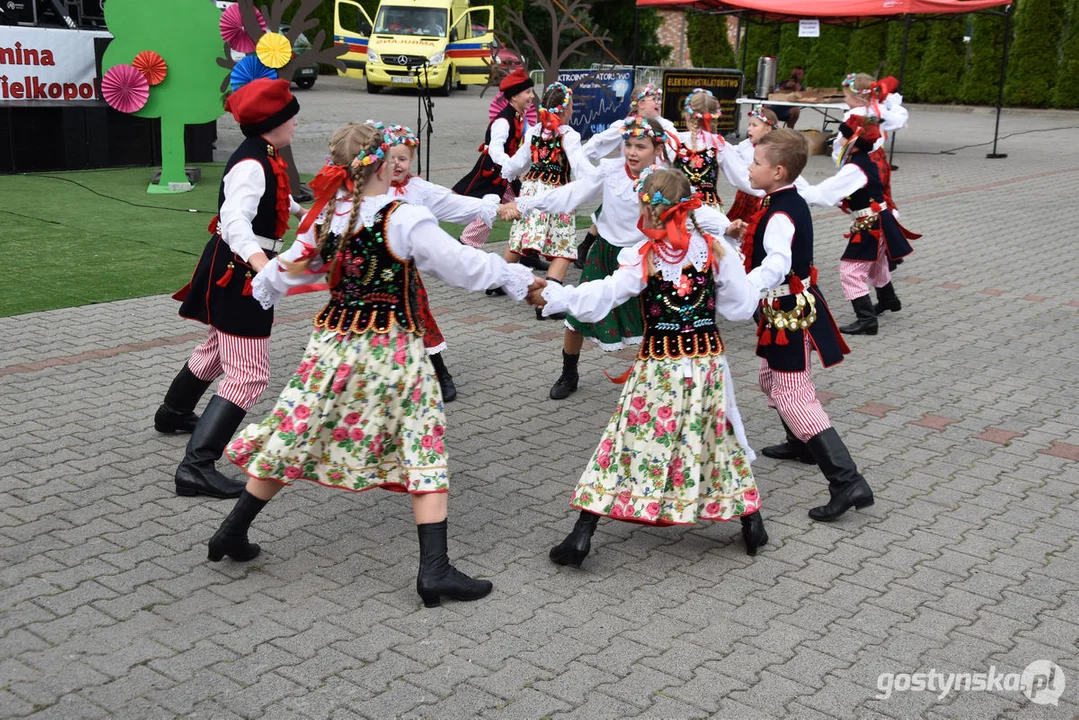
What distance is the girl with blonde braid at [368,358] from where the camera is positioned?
3.90m

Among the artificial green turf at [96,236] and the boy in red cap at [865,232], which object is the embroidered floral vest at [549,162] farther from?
the artificial green turf at [96,236]

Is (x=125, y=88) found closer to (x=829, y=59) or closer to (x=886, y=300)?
(x=886, y=300)

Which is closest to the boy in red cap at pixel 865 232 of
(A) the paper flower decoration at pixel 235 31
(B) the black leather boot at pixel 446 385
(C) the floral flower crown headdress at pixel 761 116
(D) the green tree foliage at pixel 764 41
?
(C) the floral flower crown headdress at pixel 761 116

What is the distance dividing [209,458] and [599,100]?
12.8 meters

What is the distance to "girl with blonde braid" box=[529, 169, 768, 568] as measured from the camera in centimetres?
418

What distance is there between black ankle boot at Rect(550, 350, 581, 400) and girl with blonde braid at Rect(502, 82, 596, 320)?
1.23 m

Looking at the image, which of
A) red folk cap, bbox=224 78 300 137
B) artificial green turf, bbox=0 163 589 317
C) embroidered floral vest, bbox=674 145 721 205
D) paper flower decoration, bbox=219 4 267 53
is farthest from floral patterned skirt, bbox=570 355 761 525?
paper flower decoration, bbox=219 4 267 53

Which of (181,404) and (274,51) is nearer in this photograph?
(181,404)

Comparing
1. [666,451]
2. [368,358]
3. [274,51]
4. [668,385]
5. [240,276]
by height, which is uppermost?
[274,51]

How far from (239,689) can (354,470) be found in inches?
36.5

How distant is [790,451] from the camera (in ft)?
18.5

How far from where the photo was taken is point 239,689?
3.42 meters

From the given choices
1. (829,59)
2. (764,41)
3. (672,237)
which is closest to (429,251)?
(672,237)

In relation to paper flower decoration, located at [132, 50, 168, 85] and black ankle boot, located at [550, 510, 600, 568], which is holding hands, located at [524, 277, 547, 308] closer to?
black ankle boot, located at [550, 510, 600, 568]
